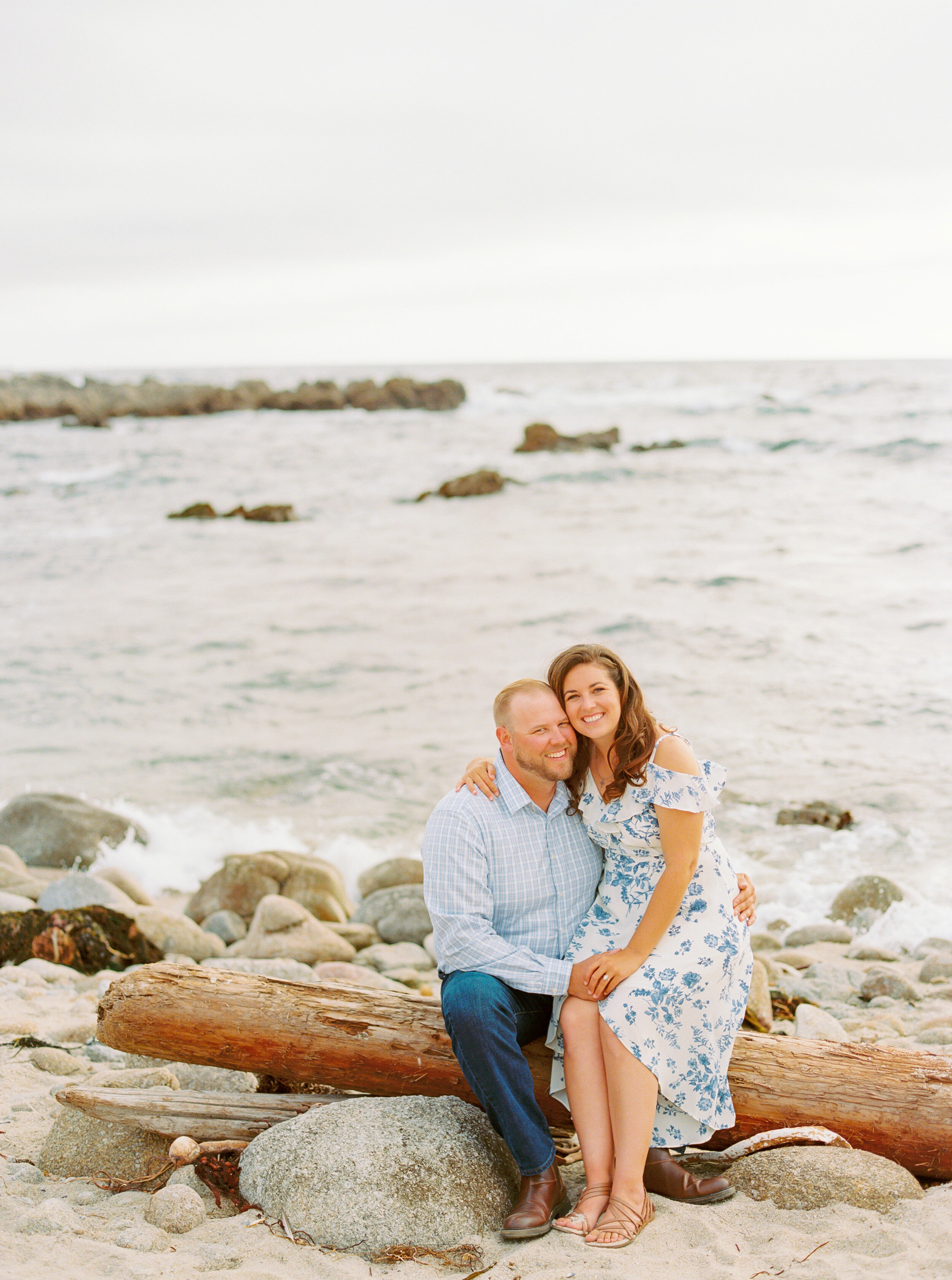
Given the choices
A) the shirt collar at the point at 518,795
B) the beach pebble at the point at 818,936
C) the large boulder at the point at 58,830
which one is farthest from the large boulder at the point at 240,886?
the shirt collar at the point at 518,795

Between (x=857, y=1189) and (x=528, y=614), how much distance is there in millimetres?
13536

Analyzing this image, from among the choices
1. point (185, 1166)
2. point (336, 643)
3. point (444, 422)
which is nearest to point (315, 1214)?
point (185, 1166)

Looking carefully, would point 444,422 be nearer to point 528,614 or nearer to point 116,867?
point 528,614

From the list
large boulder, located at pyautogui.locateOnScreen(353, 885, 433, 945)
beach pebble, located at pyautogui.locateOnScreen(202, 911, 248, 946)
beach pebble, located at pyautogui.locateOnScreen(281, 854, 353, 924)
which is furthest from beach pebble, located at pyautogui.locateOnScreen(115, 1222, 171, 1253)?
beach pebble, located at pyautogui.locateOnScreen(281, 854, 353, 924)

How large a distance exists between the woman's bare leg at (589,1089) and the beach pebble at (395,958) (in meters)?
3.33

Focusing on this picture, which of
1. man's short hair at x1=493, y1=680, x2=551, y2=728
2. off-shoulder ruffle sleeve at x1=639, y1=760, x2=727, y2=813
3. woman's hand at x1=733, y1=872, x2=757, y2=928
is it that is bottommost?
woman's hand at x1=733, y1=872, x2=757, y2=928

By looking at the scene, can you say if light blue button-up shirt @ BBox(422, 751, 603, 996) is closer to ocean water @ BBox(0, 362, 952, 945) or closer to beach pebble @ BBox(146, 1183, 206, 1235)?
beach pebble @ BBox(146, 1183, 206, 1235)

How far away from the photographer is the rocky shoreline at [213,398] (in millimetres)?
64438

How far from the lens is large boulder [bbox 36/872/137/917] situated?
7.02 m

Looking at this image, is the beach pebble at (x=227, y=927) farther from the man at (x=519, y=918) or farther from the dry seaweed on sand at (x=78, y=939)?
A: the man at (x=519, y=918)

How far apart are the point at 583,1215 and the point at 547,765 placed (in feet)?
4.56

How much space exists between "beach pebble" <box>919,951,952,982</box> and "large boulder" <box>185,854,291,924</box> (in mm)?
4192

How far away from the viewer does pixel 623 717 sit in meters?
3.71

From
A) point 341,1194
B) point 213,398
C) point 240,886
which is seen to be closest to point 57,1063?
point 341,1194
